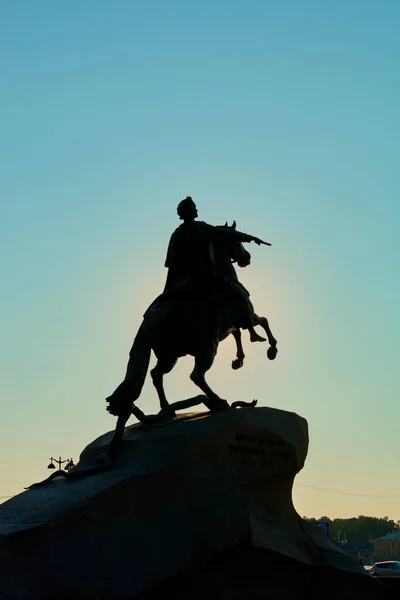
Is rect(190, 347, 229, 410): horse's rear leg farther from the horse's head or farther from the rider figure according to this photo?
the horse's head

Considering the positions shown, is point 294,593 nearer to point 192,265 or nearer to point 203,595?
point 203,595

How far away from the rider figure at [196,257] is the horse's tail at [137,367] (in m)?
0.62

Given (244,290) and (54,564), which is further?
(244,290)

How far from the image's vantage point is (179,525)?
842 cm

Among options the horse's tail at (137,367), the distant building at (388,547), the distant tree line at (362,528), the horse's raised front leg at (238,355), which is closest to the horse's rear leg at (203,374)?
the horse's tail at (137,367)

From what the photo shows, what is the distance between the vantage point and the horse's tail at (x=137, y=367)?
9492 millimetres

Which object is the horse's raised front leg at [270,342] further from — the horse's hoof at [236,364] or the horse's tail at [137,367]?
the horse's tail at [137,367]

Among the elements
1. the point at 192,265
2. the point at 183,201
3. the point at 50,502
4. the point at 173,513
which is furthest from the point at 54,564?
the point at 183,201

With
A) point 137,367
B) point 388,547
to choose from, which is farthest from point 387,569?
point 388,547

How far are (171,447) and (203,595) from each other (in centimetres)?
160

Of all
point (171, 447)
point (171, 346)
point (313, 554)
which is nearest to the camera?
point (171, 447)

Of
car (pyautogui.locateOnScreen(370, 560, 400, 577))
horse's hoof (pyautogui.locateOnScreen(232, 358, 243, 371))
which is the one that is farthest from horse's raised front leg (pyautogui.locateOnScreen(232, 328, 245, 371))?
car (pyautogui.locateOnScreen(370, 560, 400, 577))

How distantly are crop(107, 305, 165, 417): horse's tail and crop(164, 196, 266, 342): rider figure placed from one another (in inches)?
24.3

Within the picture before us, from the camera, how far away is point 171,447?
28.9 ft
